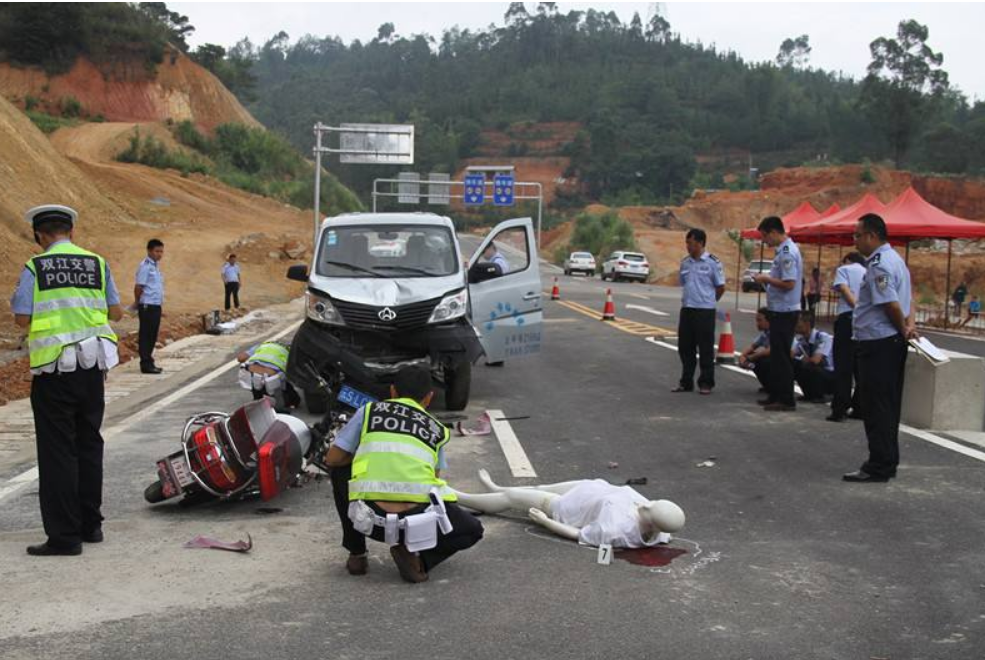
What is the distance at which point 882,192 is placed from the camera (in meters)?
94.4

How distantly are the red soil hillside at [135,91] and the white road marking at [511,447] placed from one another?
70411 mm

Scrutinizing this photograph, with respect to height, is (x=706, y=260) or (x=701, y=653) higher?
(x=706, y=260)

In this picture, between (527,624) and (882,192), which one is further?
(882,192)

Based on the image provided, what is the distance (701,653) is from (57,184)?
1671 inches

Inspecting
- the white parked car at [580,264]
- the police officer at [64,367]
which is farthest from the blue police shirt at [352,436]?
→ the white parked car at [580,264]

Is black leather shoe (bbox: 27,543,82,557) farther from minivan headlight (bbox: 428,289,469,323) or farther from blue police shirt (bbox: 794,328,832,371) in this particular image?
blue police shirt (bbox: 794,328,832,371)

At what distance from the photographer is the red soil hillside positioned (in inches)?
A: 2913

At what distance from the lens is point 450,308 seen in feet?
36.4

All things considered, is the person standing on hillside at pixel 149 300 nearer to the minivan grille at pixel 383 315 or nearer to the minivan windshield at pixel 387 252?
the minivan windshield at pixel 387 252

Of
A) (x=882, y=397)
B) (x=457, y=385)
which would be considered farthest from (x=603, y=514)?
(x=457, y=385)

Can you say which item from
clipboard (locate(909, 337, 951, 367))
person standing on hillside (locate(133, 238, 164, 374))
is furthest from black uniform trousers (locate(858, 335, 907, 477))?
person standing on hillside (locate(133, 238, 164, 374))

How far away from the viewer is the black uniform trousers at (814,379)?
38.7ft

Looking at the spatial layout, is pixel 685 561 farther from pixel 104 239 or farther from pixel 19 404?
pixel 104 239

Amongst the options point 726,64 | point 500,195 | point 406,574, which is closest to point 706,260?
point 406,574
